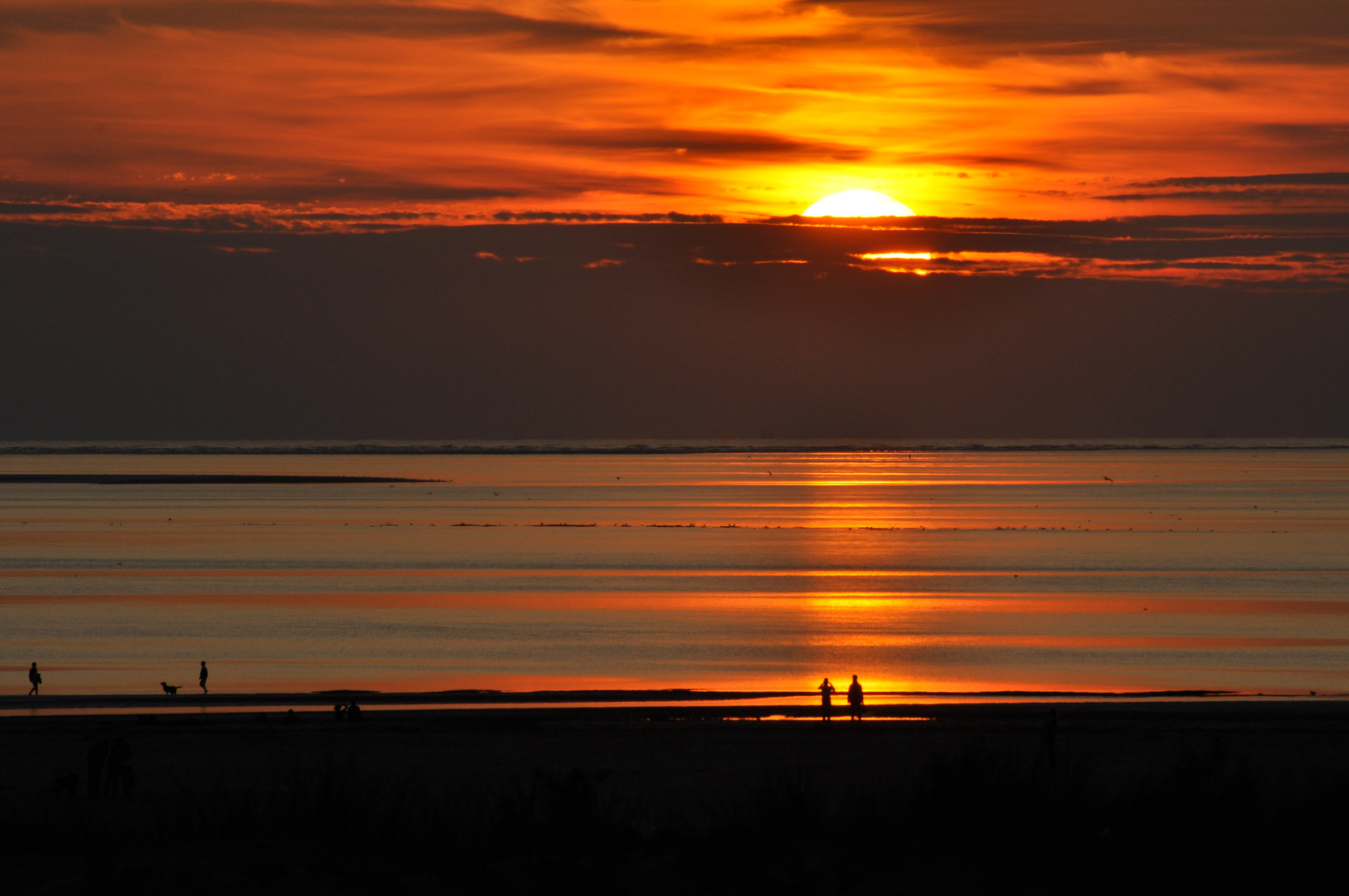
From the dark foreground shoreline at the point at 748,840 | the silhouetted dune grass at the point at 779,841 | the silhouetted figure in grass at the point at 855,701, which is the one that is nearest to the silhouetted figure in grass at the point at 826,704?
the silhouetted figure in grass at the point at 855,701

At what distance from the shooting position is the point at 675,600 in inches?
2450

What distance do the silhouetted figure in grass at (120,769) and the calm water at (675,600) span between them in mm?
19050

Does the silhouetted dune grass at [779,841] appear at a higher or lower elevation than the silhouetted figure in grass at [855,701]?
lower

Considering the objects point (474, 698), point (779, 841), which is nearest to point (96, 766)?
point (779, 841)

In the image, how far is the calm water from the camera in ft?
139

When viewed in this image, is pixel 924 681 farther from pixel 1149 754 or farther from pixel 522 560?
pixel 522 560

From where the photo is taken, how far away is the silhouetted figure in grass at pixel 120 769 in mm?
19317

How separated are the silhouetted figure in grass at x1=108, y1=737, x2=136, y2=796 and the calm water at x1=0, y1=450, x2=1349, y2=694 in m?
19.0

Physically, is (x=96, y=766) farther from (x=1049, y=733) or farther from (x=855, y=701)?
(x=855, y=701)

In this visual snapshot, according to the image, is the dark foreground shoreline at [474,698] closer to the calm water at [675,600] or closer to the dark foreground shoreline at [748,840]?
the calm water at [675,600]

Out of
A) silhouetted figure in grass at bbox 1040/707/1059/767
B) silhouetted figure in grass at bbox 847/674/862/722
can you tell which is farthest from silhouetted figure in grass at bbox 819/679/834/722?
silhouetted figure in grass at bbox 1040/707/1059/767

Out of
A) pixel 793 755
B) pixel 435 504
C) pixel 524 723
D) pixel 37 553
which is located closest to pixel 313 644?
pixel 524 723

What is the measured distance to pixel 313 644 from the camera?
4844cm

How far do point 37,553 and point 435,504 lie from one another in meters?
59.0
